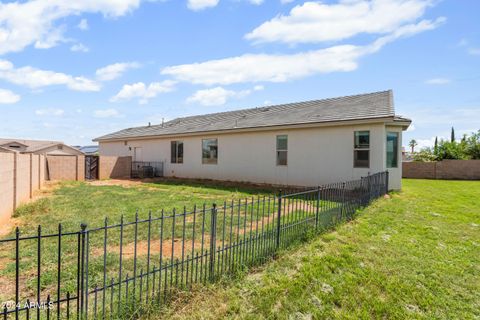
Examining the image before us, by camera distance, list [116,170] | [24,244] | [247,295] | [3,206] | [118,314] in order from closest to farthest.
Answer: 1. [118,314]
2. [247,295]
3. [24,244]
4. [3,206]
5. [116,170]

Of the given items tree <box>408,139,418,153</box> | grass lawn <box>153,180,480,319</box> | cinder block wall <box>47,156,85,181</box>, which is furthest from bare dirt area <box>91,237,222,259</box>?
tree <box>408,139,418,153</box>

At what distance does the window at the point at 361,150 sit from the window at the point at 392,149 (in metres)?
1.46

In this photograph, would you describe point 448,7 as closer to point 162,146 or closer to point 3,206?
point 3,206

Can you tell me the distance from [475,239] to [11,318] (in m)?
7.64

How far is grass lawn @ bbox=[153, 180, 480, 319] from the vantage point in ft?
9.71

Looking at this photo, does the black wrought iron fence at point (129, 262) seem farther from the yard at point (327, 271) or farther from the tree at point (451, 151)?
the tree at point (451, 151)

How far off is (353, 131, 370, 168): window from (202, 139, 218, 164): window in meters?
8.26

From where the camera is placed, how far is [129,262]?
4.14m

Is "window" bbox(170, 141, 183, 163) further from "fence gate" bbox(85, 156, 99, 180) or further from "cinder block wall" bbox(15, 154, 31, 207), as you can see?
"cinder block wall" bbox(15, 154, 31, 207)

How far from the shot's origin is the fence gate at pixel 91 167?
59.6ft

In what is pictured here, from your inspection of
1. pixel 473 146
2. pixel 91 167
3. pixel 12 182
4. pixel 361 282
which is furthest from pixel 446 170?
pixel 91 167

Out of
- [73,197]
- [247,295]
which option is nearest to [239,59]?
[73,197]

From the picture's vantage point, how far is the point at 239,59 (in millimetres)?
15070

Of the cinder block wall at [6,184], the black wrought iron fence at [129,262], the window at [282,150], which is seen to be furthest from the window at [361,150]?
the cinder block wall at [6,184]
